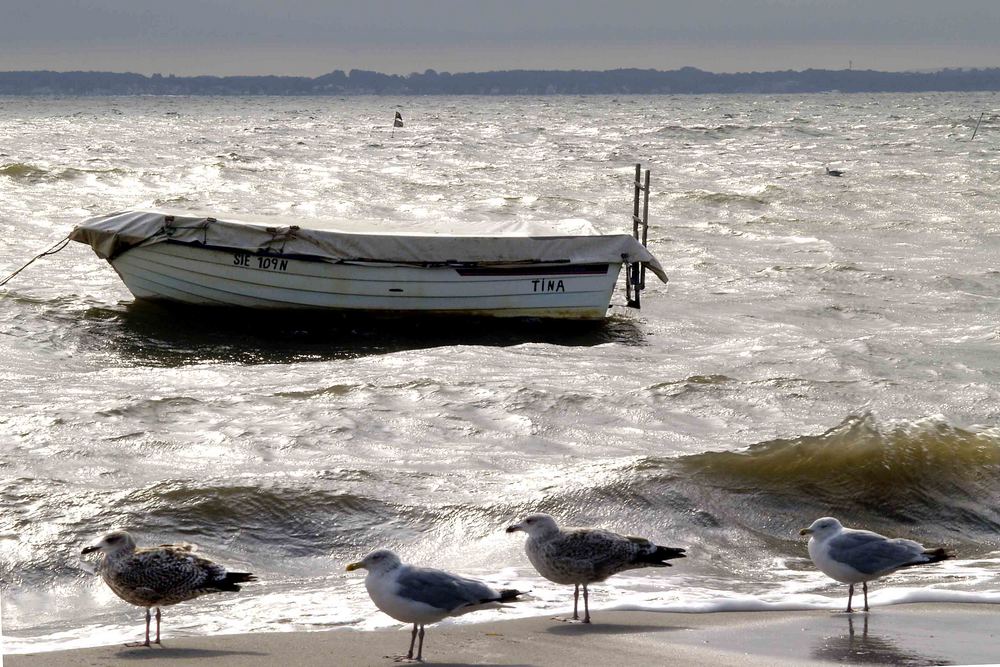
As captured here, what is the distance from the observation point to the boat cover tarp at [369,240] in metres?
19.5

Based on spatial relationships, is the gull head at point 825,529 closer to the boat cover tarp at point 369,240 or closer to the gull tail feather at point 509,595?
the gull tail feather at point 509,595

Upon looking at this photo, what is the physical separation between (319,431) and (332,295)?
22.1 feet

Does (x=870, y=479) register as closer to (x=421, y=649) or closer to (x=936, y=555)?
(x=936, y=555)

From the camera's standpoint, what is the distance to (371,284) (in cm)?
1995

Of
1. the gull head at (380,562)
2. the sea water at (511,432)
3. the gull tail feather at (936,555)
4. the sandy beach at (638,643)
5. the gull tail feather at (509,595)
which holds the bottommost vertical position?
the sea water at (511,432)

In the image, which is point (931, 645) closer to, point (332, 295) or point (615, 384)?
point (615, 384)

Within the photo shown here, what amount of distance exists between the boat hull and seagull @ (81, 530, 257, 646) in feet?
41.5

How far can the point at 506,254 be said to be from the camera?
782 inches

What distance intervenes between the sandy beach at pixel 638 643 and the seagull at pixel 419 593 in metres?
0.25

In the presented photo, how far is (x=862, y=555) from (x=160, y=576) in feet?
13.6

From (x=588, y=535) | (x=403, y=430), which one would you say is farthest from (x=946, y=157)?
(x=588, y=535)

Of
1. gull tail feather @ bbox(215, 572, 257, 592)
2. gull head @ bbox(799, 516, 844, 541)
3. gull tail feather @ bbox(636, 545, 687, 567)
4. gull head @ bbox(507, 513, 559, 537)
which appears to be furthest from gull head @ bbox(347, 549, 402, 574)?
gull head @ bbox(799, 516, 844, 541)

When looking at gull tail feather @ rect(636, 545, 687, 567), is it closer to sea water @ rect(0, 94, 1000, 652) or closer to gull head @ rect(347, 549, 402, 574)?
sea water @ rect(0, 94, 1000, 652)

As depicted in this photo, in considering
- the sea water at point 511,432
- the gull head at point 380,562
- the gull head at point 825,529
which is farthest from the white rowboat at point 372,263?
the gull head at point 380,562
